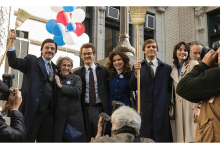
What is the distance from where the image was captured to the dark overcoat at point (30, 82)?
171 inches

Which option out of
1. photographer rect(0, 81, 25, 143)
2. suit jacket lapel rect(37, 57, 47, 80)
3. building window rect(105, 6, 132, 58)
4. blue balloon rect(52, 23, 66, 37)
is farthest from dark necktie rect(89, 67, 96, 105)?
building window rect(105, 6, 132, 58)

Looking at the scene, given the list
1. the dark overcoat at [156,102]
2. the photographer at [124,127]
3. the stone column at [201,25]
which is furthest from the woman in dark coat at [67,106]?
the stone column at [201,25]

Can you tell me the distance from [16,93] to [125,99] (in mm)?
2230

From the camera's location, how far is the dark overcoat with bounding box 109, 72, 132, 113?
4738 mm

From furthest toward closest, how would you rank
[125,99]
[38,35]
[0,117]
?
[38,35] → [125,99] → [0,117]

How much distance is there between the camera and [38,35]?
31.5ft

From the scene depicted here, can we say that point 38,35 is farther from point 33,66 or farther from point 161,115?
point 161,115

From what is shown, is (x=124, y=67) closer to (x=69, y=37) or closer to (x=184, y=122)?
(x=184, y=122)

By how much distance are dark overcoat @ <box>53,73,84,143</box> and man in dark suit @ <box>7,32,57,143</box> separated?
0.08m

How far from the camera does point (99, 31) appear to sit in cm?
1349

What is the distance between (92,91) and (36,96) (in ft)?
2.73

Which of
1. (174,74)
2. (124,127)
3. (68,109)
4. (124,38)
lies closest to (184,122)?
(174,74)

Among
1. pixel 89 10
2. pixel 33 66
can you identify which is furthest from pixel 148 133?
pixel 89 10

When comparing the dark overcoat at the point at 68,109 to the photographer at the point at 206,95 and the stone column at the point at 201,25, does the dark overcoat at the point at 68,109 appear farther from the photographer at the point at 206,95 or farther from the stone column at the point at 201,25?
the stone column at the point at 201,25
